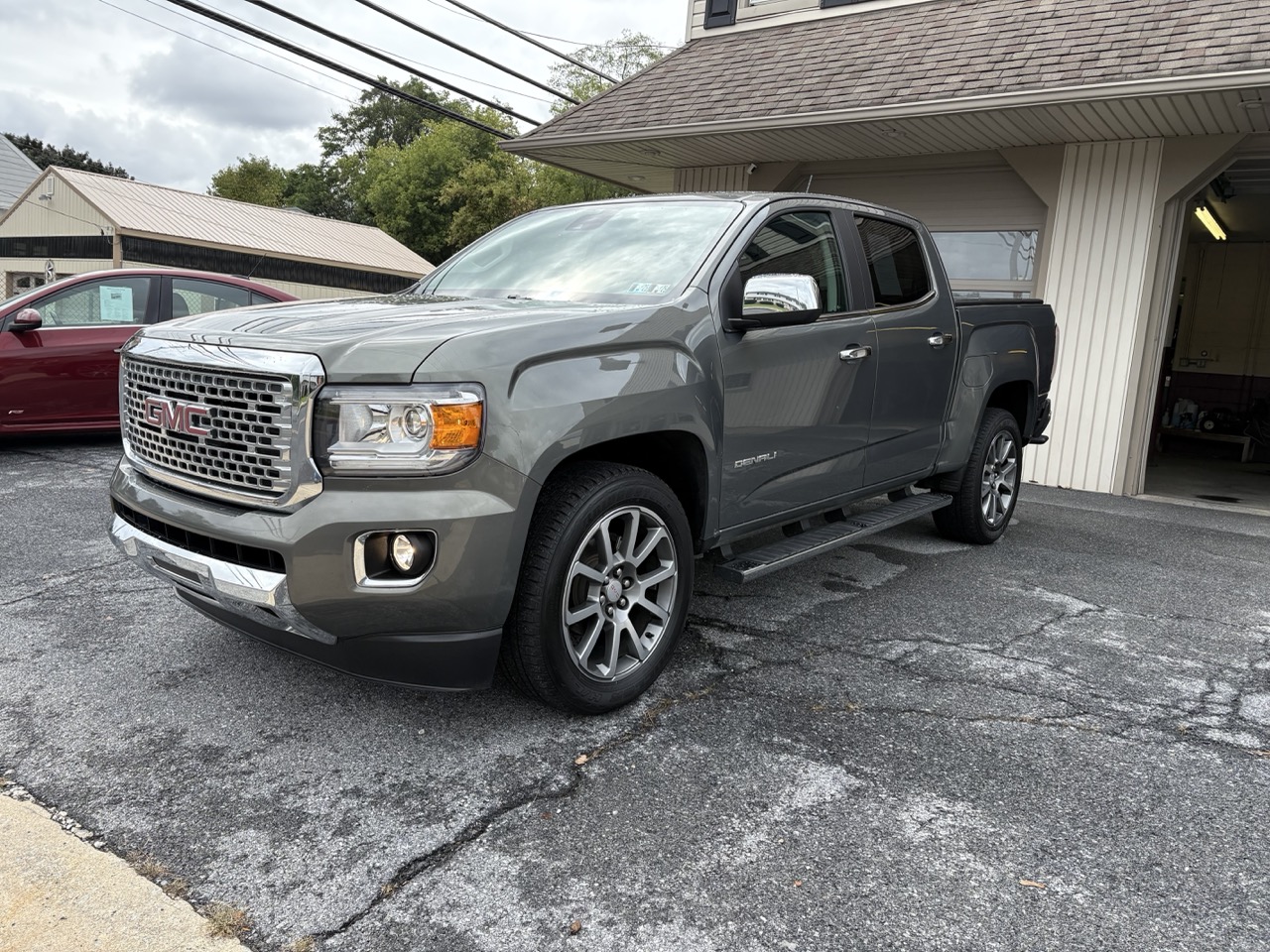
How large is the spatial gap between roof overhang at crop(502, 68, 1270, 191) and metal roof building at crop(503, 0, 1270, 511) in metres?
0.02

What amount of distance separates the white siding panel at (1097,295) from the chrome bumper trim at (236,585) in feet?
26.5

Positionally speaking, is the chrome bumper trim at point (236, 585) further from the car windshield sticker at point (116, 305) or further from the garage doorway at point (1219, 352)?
the garage doorway at point (1219, 352)

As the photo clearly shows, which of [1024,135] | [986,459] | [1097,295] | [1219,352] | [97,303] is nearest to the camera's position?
[986,459]

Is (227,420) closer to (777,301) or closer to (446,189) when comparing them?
(777,301)

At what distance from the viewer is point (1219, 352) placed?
49.9 ft

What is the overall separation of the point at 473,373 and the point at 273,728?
1.36m

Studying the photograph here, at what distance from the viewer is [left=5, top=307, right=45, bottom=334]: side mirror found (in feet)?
24.3

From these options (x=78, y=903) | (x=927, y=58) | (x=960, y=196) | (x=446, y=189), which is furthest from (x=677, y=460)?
(x=446, y=189)

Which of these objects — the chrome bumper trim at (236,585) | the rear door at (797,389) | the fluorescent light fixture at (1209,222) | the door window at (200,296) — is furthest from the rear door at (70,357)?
the fluorescent light fixture at (1209,222)

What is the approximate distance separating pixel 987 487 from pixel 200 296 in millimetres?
6872

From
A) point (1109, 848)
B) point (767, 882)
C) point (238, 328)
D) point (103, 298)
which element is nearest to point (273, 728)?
point (238, 328)

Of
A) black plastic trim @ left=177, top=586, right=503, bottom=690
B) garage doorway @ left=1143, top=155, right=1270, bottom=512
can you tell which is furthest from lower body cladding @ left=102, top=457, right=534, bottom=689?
garage doorway @ left=1143, top=155, right=1270, bottom=512

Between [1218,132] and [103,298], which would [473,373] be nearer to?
[103,298]

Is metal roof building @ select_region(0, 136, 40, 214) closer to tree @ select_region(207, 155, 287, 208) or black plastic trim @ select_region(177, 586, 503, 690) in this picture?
tree @ select_region(207, 155, 287, 208)
